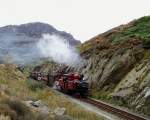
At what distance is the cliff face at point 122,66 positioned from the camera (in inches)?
1228

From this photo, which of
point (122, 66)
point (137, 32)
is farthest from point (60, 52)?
point (122, 66)

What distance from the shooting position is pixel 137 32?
44875 millimetres

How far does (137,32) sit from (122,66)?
7960 millimetres

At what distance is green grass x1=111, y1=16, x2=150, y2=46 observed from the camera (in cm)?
4214

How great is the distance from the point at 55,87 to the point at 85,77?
2.92 meters

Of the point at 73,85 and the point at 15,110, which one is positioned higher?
the point at 15,110

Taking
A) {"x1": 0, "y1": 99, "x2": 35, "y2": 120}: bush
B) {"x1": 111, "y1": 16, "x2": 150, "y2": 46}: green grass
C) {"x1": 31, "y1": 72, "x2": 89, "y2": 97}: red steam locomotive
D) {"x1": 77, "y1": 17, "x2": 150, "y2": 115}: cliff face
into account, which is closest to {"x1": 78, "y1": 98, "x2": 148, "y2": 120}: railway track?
{"x1": 77, "y1": 17, "x2": 150, "y2": 115}: cliff face

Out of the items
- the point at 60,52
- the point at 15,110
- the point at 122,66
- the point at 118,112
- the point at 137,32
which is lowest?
the point at 118,112

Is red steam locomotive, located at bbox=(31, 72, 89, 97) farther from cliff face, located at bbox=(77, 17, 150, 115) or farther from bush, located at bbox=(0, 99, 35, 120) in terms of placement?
bush, located at bbox=(0, 99, 35, 120)

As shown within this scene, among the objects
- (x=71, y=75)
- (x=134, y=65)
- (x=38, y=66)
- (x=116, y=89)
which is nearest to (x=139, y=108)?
(x=116, y=89)

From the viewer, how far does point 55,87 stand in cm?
4275

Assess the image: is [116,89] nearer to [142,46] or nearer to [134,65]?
[134,65]

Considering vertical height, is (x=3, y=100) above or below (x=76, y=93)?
above

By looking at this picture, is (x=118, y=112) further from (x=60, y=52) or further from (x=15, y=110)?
→ (x=60, y=52)
